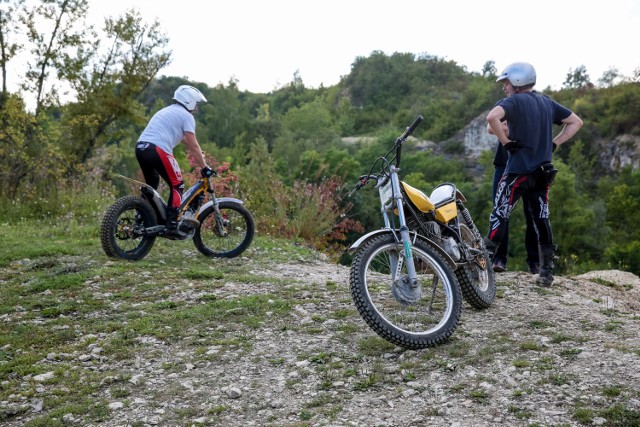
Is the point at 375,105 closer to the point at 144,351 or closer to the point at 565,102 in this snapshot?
the point at 565,102

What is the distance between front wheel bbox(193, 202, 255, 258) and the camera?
8.72m

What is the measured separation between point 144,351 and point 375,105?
97670 mm

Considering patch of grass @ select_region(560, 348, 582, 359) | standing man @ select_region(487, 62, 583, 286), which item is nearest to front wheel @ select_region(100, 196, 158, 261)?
standing man @ select_region(487, 62, 583, 286)

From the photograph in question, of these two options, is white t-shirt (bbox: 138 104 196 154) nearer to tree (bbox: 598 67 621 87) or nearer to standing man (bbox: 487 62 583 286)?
standing man (bbox: 487 62 583 286)

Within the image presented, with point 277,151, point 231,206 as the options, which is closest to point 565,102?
point 277,151

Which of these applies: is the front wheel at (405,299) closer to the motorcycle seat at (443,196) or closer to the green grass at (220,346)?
the green grass at (220,346)

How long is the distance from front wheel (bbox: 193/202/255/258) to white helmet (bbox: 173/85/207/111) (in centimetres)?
141

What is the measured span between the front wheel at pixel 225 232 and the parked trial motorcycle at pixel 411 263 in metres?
3.71

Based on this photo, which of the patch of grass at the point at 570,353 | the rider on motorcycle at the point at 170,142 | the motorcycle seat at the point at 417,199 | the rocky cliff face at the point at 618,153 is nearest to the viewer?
the patch of grass at the point at 570,353

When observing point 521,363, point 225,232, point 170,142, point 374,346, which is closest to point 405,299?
point 374,346

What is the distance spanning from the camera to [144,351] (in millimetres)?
4918

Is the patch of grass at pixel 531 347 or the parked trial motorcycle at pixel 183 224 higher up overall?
the parked trial motorcycle at pixel 183 224

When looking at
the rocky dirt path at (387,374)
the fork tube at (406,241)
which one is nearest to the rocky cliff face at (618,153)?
the rocky dirt path at (387,374)

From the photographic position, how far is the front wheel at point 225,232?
8719 mm
